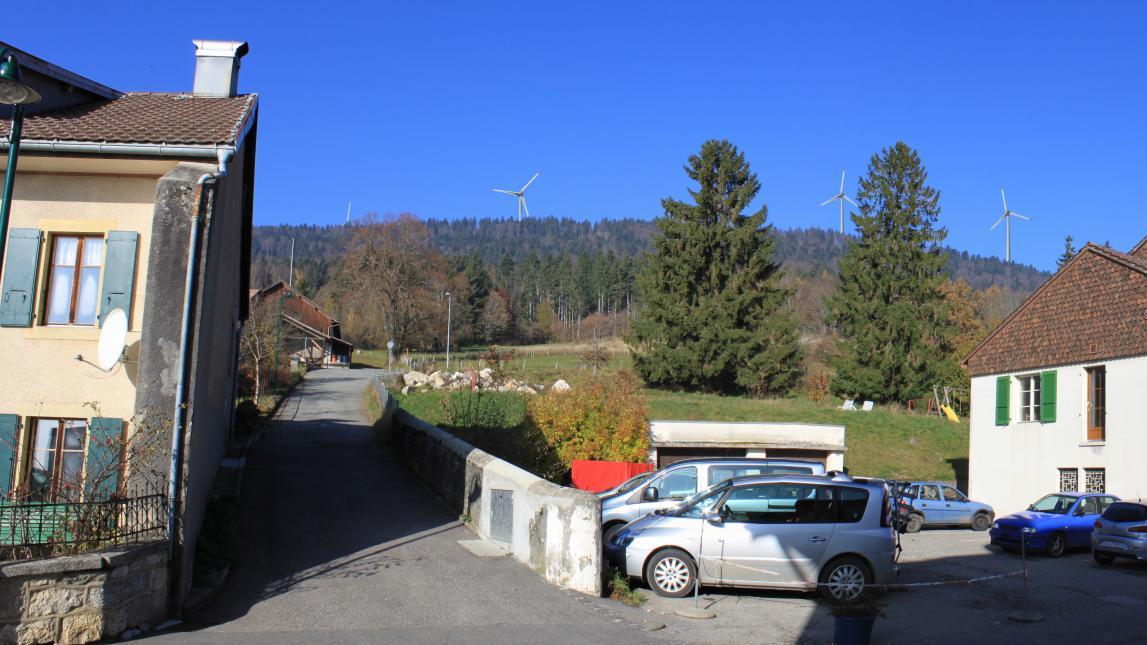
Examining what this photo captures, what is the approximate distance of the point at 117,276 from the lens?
453 inches

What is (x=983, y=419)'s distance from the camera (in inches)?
1176

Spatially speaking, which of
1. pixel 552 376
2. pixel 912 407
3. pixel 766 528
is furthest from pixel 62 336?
pixel 912 407

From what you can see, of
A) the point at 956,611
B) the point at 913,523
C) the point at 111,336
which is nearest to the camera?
the point at 111,336

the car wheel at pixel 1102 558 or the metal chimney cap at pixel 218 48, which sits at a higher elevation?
the metal chimney cap at pixel 218 48

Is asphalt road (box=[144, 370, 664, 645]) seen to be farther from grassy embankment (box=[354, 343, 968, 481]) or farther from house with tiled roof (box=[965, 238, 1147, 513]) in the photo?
house with tiled roof (box=[965, 238, 1147, 513])

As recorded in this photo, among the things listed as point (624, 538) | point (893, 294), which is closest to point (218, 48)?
point (624, 538)

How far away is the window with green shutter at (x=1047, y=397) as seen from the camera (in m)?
26.3

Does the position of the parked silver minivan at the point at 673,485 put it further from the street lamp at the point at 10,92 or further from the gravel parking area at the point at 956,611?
the street lamp at the point at 10,92

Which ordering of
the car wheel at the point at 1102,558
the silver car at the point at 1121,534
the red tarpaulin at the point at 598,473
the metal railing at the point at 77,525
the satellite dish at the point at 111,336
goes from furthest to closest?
the red tarpaulin at the point at 598,473
the car wheel at the point at 1102,558
the silver car at the point at 1121,534
the satellite dish at the point at 111,336
the metal railing at the point at 77,525

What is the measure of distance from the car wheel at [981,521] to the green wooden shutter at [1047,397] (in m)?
3.38

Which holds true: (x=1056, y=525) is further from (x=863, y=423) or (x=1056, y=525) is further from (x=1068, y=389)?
(x=863, y=423)

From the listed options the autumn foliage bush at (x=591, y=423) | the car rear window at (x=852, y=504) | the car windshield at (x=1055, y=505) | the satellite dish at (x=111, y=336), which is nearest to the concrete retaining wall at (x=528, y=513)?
the car rear window at (x=852, y=504)

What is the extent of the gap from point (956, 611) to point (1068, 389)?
1672 centimetres

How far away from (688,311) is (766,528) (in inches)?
1676
